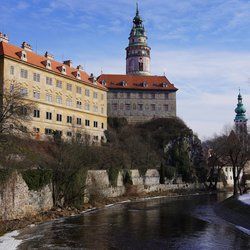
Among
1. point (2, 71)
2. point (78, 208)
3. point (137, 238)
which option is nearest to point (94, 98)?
point (2, 71)

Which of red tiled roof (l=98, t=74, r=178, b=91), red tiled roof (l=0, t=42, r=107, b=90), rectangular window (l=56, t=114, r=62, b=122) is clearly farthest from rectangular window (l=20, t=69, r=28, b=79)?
red tiled roof (l=98, t=74, r=178, b=91)

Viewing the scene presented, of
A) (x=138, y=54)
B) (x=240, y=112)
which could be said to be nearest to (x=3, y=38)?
(x=138, y=54)

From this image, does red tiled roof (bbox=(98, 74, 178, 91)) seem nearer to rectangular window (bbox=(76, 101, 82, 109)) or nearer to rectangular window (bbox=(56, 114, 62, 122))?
rectangular window (bbox=(76, 101, 82, 109))

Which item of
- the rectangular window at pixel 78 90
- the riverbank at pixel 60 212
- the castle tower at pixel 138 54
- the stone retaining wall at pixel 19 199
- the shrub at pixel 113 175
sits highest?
the castle tower at pixel 138 54

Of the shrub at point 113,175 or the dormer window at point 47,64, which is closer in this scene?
the shrub at point 113,175

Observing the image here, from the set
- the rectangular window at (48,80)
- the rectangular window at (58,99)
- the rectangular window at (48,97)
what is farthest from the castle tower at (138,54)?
the rectangular window at (48,97)

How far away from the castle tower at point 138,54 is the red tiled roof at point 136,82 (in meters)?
13.4

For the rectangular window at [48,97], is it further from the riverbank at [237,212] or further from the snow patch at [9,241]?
the snow patch at [9,241]

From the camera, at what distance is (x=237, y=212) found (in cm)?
3684

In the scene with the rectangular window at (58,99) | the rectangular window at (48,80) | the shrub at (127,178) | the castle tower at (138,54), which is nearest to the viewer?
the shrub at (127,178)

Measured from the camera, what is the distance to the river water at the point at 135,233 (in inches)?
943

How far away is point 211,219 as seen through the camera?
35719 millimetres

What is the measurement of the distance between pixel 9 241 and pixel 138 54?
280ft

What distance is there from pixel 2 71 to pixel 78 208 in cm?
2274
